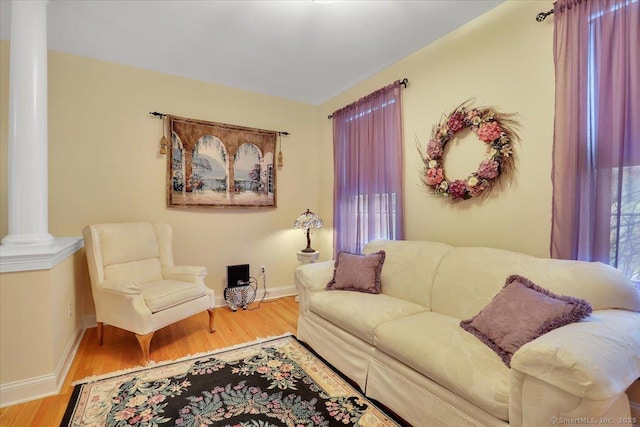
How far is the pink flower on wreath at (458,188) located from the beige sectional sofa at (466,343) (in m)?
0.44

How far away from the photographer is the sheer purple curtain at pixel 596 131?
1.64 meters

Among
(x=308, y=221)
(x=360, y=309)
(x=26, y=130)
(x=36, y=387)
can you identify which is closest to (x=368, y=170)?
(x=308, y=221)

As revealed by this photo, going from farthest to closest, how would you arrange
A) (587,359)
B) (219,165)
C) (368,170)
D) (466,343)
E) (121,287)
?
(219,165)
(368,170)
(121,287)
(466,343)
(587,359)

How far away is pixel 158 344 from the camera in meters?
2.63

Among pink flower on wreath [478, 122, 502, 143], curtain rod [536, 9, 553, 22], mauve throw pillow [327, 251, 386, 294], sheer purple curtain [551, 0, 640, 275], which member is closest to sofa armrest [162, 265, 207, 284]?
mauve throw pillow [327, 251, 386, 294]

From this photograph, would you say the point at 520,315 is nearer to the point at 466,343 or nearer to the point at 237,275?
the point at 466,343

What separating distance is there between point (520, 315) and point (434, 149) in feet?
5.20

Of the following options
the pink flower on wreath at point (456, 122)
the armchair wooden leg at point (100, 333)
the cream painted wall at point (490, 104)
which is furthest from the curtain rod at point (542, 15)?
the armchair wooden leg at point (100, 333)

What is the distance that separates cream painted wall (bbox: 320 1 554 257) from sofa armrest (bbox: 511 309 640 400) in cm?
93

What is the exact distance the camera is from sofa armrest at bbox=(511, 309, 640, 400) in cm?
100

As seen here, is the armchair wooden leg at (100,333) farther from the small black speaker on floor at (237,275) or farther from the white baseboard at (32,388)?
the small black speaker on floor at (237,275)

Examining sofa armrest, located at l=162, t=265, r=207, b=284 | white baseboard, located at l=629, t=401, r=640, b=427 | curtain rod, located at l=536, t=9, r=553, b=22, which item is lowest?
white baseboard, located at l=629, t=401, r=640, b=427

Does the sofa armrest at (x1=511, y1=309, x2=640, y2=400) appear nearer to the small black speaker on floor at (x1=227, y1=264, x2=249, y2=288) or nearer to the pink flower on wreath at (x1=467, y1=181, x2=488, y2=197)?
the pink flower on wreath at (x1=467, y1=181, x2=488, y2=197)

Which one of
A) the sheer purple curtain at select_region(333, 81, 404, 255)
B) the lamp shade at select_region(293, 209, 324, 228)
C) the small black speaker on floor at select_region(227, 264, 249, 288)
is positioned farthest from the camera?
the lamp shade at select_region(293, 209, 324, 228)
